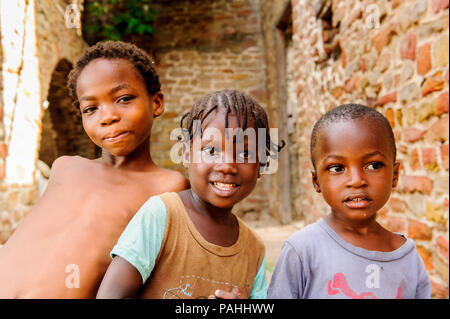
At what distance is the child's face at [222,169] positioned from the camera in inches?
40.7

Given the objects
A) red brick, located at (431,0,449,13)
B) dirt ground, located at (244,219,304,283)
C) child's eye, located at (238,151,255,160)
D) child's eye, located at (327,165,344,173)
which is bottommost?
dirt ground, located at (244,219,304,283)

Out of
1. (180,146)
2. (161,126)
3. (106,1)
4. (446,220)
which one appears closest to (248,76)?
(161,126)

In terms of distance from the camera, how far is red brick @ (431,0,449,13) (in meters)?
1.98

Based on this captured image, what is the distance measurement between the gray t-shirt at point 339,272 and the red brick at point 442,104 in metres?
1.29

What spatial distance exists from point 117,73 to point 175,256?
0.57m

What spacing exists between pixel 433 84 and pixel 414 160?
1.63ft

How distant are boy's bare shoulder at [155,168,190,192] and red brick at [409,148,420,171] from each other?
1.70 meters

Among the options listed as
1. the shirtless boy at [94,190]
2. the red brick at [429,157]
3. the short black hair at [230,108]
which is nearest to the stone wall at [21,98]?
the shirtless boy at [94,190]

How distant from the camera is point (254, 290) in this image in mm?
1142

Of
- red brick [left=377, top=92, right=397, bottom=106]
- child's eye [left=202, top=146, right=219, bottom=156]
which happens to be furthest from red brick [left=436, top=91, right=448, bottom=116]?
child's eye [left=202, top=146, right=219, bottom=156]

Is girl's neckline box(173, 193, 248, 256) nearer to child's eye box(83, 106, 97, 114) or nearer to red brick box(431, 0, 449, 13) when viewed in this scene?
child's eye box(83, 106, 97, 114)

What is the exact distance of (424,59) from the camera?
7.07ft

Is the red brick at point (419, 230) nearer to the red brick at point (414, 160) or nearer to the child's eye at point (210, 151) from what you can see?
the red brick at point (414, 160)

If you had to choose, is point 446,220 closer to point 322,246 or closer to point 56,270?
point 322,246
